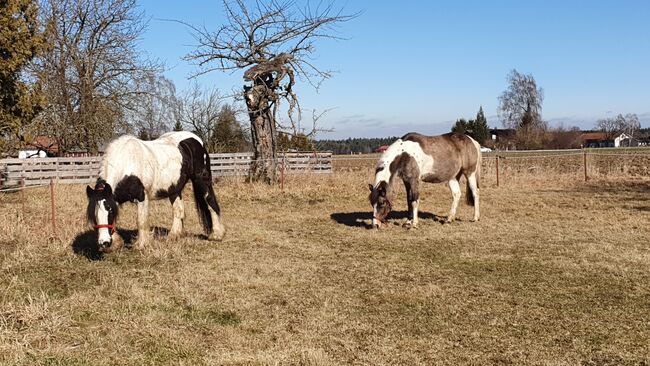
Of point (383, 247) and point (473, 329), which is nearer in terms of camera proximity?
point (473, 329)

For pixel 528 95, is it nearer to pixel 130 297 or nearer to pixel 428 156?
pixel 428 156

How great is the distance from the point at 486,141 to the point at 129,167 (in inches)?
2670

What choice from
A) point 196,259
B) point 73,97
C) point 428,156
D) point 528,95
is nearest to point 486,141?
point 528,95

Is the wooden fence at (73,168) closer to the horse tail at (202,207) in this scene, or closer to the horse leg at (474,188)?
the horse leg at (474,188)

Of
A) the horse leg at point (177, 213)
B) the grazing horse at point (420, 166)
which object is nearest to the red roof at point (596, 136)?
the grazing horse at point (420, 166)

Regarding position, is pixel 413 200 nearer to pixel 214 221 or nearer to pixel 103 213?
pixel 214 221

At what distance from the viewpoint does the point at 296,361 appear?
13.4 ft

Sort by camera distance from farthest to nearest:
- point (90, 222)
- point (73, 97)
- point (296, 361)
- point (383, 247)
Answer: point (73, 97) → point (383, 247) → point (90, 222) → point (296, 361)

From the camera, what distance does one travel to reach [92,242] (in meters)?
8.43

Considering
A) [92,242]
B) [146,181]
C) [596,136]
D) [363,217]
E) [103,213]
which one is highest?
[596,136]

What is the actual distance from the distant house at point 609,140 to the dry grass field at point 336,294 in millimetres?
93324

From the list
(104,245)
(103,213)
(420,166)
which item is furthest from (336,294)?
(420,166)

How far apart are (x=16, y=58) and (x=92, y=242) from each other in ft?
22.4

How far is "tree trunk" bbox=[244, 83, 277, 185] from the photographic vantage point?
17.5m
